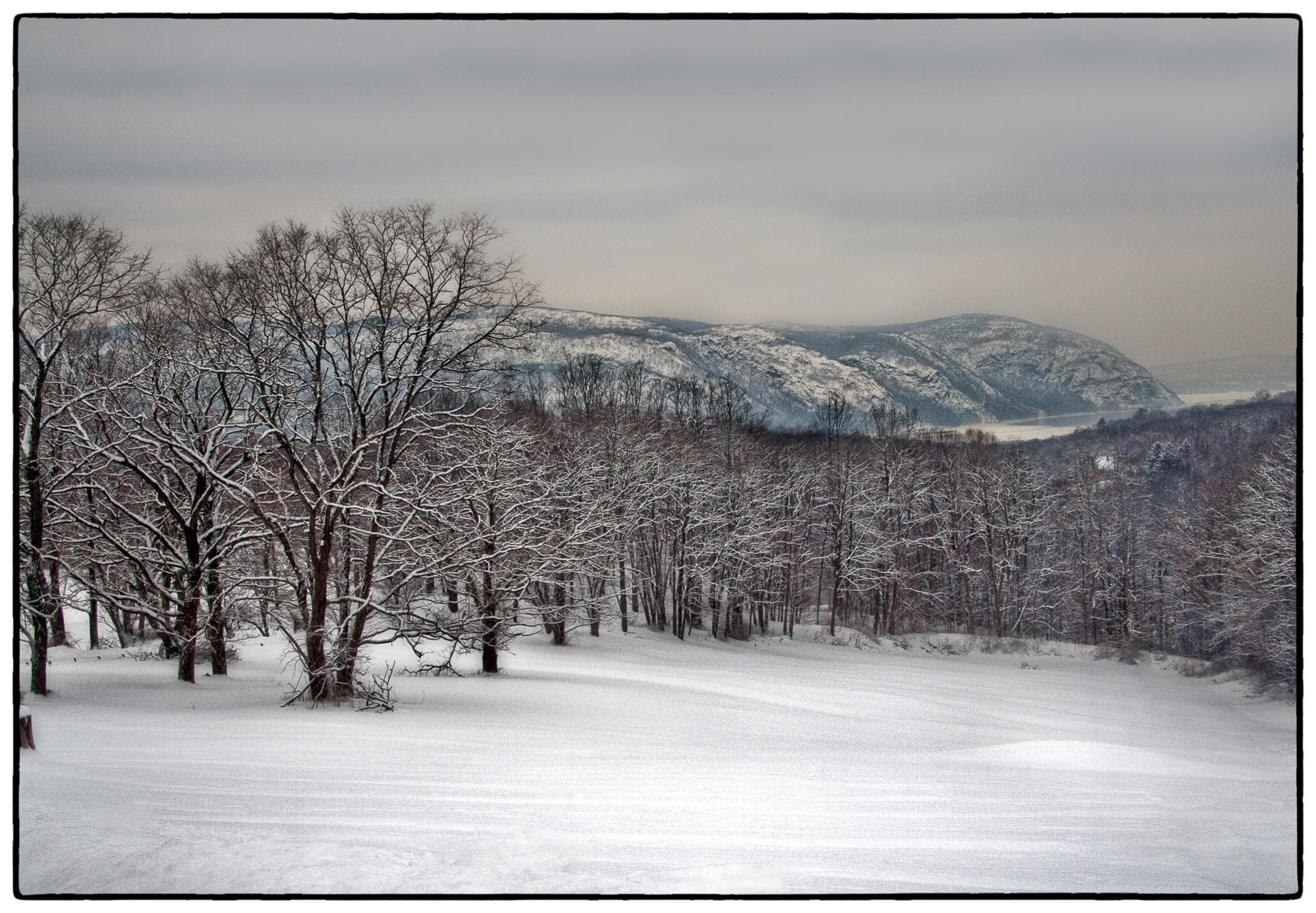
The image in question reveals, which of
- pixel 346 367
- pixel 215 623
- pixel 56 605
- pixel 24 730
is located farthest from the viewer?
pixel 215 623

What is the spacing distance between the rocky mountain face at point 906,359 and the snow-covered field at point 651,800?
1949 mm

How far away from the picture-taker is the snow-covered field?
12.9ft

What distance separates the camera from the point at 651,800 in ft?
15.5

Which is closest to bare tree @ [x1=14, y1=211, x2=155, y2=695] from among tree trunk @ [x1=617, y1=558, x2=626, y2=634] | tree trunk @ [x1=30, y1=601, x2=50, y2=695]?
tree trunk @ [x1=30, y1=601, x2=50, y2=695]

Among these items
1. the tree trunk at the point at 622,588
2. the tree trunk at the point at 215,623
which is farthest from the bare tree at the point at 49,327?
the tree trunk at the point at 622,588

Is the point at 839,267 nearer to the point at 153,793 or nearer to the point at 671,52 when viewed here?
the point at 671,52

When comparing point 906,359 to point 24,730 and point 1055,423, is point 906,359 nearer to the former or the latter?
A: point 1055,423

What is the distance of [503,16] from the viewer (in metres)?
4.67

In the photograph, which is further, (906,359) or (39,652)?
(906,359)

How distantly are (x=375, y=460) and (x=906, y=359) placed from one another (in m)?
4.63

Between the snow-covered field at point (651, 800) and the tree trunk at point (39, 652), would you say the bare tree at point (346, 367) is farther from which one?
the tree trunk at point (39, 652)

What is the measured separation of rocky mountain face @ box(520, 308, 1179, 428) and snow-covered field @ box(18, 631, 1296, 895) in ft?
6.39

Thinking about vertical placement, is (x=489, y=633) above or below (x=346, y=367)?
below

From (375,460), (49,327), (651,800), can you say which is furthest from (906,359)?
(49,327)
